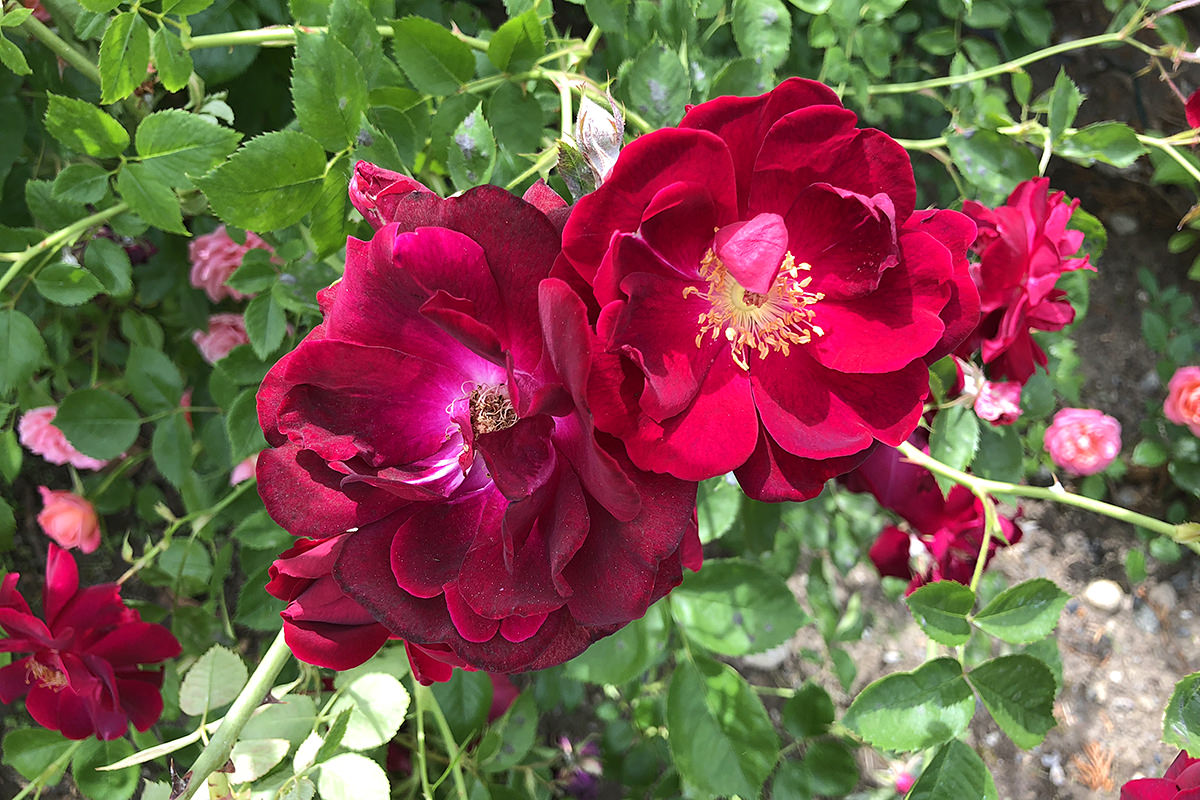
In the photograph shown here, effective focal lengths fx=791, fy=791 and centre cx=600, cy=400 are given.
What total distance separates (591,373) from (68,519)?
1.38 metres

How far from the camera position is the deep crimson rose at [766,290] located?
1.77 ft

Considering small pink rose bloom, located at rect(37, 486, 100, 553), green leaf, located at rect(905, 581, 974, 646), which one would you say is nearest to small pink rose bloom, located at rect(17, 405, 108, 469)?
small pink rose bloom, located at rect(37, 486, 100, 553)

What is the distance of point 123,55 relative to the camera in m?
0.86

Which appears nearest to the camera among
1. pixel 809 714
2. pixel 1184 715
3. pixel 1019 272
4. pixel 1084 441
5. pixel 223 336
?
pixel 1184 715

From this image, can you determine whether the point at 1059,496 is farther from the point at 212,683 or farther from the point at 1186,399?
the point at 1186,399

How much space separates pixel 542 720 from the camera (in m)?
2.19

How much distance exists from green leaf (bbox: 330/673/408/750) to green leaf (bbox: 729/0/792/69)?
92cm

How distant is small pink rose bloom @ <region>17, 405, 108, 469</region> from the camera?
146cm

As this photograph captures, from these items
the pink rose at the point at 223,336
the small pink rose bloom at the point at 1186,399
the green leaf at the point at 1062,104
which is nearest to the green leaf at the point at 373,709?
the pink rose at the point at 223,336

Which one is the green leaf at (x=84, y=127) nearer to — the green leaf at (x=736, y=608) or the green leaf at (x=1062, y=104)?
the green leaf at (x=736, y=608)

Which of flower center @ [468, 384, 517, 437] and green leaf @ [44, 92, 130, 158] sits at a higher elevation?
green leaf @ [44, 92, 130, 158]

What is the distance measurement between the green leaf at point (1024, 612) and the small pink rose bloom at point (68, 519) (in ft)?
5.01

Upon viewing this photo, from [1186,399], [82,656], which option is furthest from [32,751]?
[1186,399]

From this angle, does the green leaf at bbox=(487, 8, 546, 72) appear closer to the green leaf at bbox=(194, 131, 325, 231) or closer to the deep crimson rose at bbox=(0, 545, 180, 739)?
the green leaf at bbox=(194, 131, 325, 231)
